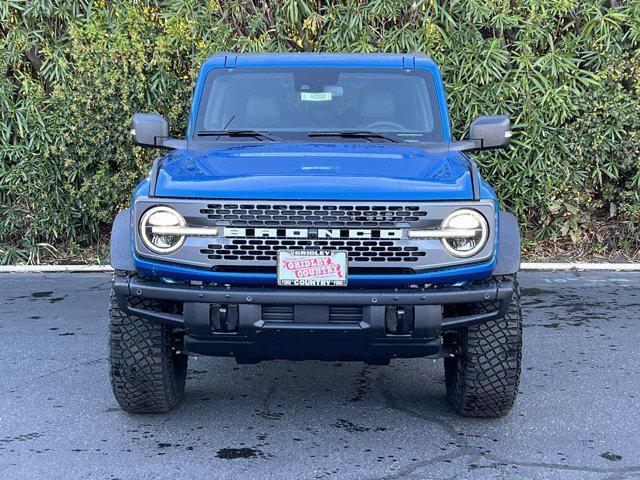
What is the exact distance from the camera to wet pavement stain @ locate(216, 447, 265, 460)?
Result: 4.43 meters

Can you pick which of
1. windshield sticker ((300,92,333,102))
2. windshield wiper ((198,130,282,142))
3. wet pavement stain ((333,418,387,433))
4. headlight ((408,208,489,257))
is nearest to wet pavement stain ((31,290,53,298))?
windshield wiper ((198,130,282,142))

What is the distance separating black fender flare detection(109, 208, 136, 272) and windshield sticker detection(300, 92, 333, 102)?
4.45 ft

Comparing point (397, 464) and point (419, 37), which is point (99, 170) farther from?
point (397, 464)

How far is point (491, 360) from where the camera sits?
471 cm

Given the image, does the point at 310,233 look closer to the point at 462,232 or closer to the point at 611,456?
the point at 462,232

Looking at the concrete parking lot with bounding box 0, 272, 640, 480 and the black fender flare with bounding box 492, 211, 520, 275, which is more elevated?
the black fender flare with bounding box 492, 211, 520, 275

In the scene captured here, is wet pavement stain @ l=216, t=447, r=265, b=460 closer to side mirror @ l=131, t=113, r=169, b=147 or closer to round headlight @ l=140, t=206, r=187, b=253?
round headlight @ l=140, t=206, r=187, b=253

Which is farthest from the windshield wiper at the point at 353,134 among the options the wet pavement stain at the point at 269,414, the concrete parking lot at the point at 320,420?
the wet pavement stain at the point at 269,414

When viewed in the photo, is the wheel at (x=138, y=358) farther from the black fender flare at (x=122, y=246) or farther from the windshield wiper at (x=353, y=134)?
the windshield wiper at (x=353, y=134)

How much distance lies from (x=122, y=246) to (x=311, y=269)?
0.98 m

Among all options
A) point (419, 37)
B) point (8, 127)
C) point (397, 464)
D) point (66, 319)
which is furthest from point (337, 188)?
point (8, 127)

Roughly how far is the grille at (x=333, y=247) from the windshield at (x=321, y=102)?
1.20 meters

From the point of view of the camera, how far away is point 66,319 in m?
7.41

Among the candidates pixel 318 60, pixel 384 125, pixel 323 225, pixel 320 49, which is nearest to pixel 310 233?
pixel 323 225
